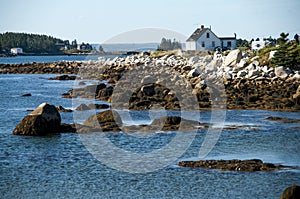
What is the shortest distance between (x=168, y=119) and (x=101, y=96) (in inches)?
532

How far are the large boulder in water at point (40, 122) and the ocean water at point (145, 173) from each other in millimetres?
464

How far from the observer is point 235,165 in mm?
18078

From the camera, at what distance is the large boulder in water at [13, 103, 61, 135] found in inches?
922

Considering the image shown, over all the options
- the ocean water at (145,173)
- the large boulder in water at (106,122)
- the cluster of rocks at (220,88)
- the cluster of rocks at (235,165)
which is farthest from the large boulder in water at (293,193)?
the cluster of rocks at (220,88)

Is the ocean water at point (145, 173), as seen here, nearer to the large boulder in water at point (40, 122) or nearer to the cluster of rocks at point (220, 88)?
the large boulder in water at point (40, 122)

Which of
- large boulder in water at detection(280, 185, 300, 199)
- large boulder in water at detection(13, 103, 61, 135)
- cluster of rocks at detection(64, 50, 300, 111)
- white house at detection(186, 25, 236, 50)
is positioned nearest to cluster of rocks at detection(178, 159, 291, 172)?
large boulder in water at detection(280, 185, 300, 199)

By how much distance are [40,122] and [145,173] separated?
7262mm

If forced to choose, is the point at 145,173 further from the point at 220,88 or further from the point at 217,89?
the point at 220,88

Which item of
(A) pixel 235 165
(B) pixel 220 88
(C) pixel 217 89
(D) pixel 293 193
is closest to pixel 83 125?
(A) pixel 235 165

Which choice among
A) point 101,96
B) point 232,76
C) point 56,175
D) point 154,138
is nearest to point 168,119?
point 154,138

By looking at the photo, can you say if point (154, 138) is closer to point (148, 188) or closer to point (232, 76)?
point (148, 188)

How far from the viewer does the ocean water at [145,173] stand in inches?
620

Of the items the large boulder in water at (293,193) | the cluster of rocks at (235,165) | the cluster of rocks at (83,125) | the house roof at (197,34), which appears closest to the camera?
the large boulder in water at (293,193)

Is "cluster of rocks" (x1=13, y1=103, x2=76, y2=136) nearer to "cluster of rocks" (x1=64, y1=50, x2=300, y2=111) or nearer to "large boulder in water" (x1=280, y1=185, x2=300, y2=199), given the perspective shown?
"cluster of rocks" (x1=64, y1=50, x2=300, y2=111)
